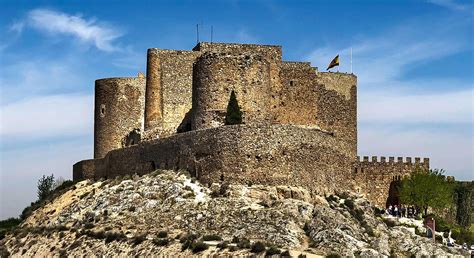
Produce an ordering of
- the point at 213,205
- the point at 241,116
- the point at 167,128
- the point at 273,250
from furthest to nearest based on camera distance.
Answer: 1. the point at 167,128
2. the point at 241,116
3. the point at 213,205
4. the point at 273,250

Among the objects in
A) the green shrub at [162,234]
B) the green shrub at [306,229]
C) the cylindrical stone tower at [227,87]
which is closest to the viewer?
the green shrub at [162,234]

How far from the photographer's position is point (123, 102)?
72062 mm

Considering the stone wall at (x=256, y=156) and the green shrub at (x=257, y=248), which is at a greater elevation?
the stone wall at (x=256, y=156)

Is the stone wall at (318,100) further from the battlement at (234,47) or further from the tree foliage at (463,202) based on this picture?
the tree foliage at (463,202)

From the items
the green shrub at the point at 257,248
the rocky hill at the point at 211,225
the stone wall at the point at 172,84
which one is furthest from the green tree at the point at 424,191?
the green shrub at the point at 257,248

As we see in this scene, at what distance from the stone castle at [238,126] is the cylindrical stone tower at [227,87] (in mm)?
60

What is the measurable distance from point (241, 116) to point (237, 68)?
292 centimetres

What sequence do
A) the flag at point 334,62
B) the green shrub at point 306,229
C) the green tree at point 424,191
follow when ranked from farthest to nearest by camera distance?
the flag at point 334,62
the green tree at point 424,191
the green shrub at point 306,229

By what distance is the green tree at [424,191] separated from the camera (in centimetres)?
6981

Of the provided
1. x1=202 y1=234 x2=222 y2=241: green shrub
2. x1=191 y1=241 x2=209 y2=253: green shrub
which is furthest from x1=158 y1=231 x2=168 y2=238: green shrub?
x1=191 y1=241 x2=209 y2=253: green shrub

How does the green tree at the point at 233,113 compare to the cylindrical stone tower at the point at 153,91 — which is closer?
the green tree at the point at 233,113

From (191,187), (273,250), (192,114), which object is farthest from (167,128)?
(273,250)

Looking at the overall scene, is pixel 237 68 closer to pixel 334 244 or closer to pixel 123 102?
pixel 123 102

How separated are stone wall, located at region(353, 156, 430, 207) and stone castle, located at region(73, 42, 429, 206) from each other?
0.22ft
